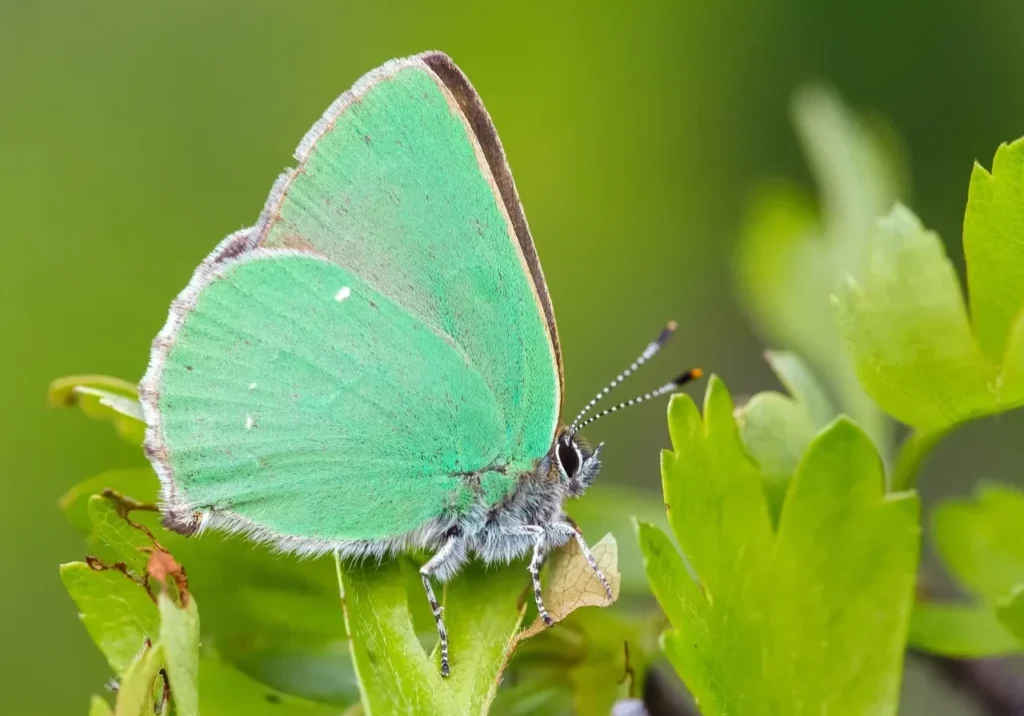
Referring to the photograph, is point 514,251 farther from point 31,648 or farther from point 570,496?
point 31,648

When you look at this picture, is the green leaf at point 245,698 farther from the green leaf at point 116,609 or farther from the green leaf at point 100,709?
the green leaf at point 100,709

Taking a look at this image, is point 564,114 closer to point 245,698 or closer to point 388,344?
point 388,344

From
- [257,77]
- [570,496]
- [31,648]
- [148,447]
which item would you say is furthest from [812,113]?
[31,648]

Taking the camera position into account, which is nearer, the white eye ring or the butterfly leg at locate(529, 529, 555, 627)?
the butterfly leg at locate(529, 529, 555, 627)

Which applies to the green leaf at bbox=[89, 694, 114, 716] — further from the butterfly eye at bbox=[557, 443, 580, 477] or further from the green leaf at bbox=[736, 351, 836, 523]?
the butterfly eye at bbox=[557, 443, 580, 477]

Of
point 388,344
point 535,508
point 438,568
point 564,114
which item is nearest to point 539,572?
point 438,568

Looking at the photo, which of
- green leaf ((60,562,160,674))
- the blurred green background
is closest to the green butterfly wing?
green leaf ((60,562,160,674))
